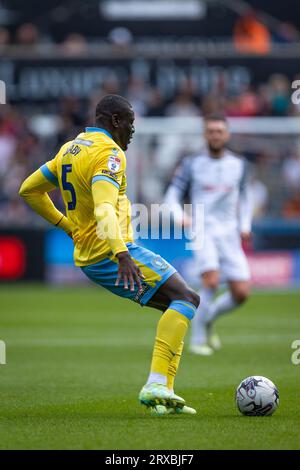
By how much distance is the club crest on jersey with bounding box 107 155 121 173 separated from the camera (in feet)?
24.3

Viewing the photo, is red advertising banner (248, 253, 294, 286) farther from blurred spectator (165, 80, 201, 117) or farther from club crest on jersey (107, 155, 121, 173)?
club crest on jersey (107, 155, 121, 173)

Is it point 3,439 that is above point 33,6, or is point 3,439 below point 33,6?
below

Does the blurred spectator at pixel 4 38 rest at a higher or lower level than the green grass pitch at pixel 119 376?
higher

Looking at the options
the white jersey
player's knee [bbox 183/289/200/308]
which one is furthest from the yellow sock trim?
the white jersey

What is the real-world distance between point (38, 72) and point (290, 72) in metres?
5.03

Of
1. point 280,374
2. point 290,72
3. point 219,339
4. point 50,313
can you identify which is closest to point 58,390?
point 280,374

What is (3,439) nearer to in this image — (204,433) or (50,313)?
(204,433)

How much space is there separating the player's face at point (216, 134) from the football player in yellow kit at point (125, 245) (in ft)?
14.6

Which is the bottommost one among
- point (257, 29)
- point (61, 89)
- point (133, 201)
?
point (133, 201)

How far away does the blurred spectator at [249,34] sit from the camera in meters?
22.2

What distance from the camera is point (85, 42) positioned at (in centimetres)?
2278

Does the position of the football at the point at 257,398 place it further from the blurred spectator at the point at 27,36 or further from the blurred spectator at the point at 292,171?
the blurred spectator at the point at 27,36

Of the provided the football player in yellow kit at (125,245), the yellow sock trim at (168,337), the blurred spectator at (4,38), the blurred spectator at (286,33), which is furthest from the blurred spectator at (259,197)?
the yellow sock trim at (168,337)

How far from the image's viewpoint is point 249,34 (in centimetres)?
2234
